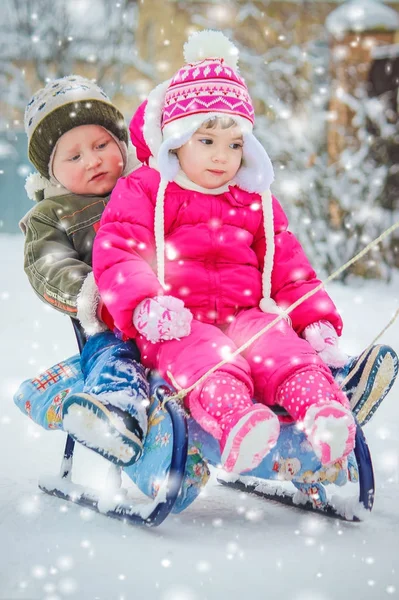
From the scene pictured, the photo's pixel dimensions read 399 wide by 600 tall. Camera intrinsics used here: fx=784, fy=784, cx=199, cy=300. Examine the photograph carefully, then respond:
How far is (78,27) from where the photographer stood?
12789mm

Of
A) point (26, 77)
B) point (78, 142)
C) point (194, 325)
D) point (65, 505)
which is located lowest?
point (65, 505)

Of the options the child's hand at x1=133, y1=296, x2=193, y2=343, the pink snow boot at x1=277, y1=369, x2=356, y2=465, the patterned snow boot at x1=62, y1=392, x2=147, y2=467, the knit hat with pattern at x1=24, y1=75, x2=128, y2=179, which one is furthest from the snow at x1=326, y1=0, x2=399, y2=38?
the patterned snow boot at x1=62, y1=392, x2=147, y2=467

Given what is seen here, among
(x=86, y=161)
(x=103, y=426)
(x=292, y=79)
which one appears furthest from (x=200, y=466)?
(x=292, y=79)

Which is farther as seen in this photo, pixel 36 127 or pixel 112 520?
pixel 36 127

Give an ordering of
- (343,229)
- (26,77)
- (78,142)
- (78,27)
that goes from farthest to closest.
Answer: (26,77)
(78,27)
(343,229)
(78,142)

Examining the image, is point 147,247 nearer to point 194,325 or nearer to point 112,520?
point 194,325

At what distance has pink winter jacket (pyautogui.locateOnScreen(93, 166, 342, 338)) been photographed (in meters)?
2.61

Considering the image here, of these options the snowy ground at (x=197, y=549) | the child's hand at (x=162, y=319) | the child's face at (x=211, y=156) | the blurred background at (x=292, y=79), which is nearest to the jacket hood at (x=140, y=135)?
the child's face at (x=211, y=156)

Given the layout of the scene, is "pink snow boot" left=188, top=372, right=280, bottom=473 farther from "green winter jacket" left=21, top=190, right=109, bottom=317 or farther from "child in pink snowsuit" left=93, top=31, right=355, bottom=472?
"green winter jacket" left=21, top=190, right=109, bottom=317

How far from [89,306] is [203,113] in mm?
761

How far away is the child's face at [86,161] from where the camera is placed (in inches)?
121

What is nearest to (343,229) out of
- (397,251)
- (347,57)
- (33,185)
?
(397,251)

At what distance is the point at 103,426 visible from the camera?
2.31m

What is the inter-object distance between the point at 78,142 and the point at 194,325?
992 millimetres
